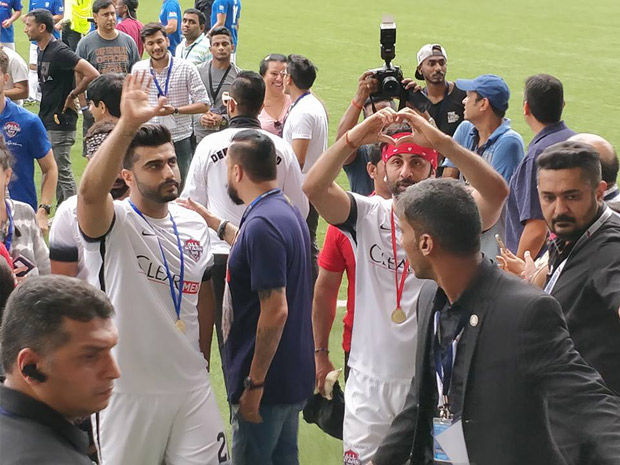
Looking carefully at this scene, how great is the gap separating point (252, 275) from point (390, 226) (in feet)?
2.20

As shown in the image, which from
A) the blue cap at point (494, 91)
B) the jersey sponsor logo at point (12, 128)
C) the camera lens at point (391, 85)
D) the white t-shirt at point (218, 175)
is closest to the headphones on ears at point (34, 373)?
the white t-shirt at point (218, 175)

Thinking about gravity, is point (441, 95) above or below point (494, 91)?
below

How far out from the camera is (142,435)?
3922 mm

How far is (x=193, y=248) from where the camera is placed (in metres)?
4.18

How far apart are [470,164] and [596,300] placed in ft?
2.68

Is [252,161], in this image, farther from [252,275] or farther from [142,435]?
[142,435]

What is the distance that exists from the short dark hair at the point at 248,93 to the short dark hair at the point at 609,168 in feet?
8.22

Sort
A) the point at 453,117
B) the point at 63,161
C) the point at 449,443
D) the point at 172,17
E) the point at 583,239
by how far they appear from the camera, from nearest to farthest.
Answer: the point at 449,443 → the point at 583,239 → the point at 453,117 → the point at 63,161 → the point at 172,17

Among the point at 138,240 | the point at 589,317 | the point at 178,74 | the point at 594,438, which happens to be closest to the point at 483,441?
the point at 594,438

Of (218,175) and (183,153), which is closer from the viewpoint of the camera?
(218,175)

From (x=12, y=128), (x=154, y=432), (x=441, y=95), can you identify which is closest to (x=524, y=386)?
(x=154, y=432)

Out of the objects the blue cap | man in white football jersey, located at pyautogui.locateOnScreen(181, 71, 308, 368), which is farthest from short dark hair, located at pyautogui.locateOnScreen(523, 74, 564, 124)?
man in white football jersey, located at pyautogui.locateOnScreen(181, 71, 308, 368)

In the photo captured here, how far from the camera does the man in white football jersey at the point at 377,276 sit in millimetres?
4176

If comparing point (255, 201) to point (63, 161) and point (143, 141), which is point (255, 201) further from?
point (63, 161)
